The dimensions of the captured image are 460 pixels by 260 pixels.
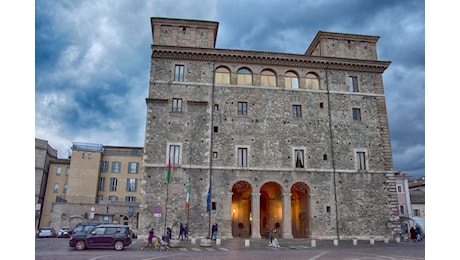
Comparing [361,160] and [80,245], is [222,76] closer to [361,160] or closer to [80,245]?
[361,160]

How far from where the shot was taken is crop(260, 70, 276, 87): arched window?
92.5ft

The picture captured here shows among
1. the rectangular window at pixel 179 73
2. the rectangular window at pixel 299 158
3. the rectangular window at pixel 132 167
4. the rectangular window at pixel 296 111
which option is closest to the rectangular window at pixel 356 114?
the rectangular window at pixel 296 111

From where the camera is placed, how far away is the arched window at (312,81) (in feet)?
94.0

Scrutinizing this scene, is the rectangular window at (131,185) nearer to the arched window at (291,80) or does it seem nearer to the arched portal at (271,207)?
the arched portal at (271,207)

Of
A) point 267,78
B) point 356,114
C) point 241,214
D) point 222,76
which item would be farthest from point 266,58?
point 241,214

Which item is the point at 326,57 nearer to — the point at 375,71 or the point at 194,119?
the point at 375,71

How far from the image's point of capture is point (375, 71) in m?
29.5

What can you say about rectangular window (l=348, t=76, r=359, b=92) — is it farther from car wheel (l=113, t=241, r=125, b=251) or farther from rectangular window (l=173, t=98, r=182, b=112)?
car wheel (l=113, t=241, r=125, b=251)

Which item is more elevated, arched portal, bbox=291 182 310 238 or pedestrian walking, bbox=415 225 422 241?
arched portal, bbox=291 182 310 238

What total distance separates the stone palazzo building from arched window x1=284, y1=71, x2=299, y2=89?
0.10 meters

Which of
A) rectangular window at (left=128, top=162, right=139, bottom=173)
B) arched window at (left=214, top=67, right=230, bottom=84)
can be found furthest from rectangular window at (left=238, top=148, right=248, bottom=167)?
rectangular window at (left=128, top=162, right=139, bottom=173)

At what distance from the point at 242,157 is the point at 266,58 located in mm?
8811

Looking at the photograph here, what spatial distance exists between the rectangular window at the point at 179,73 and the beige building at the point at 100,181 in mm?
19768
